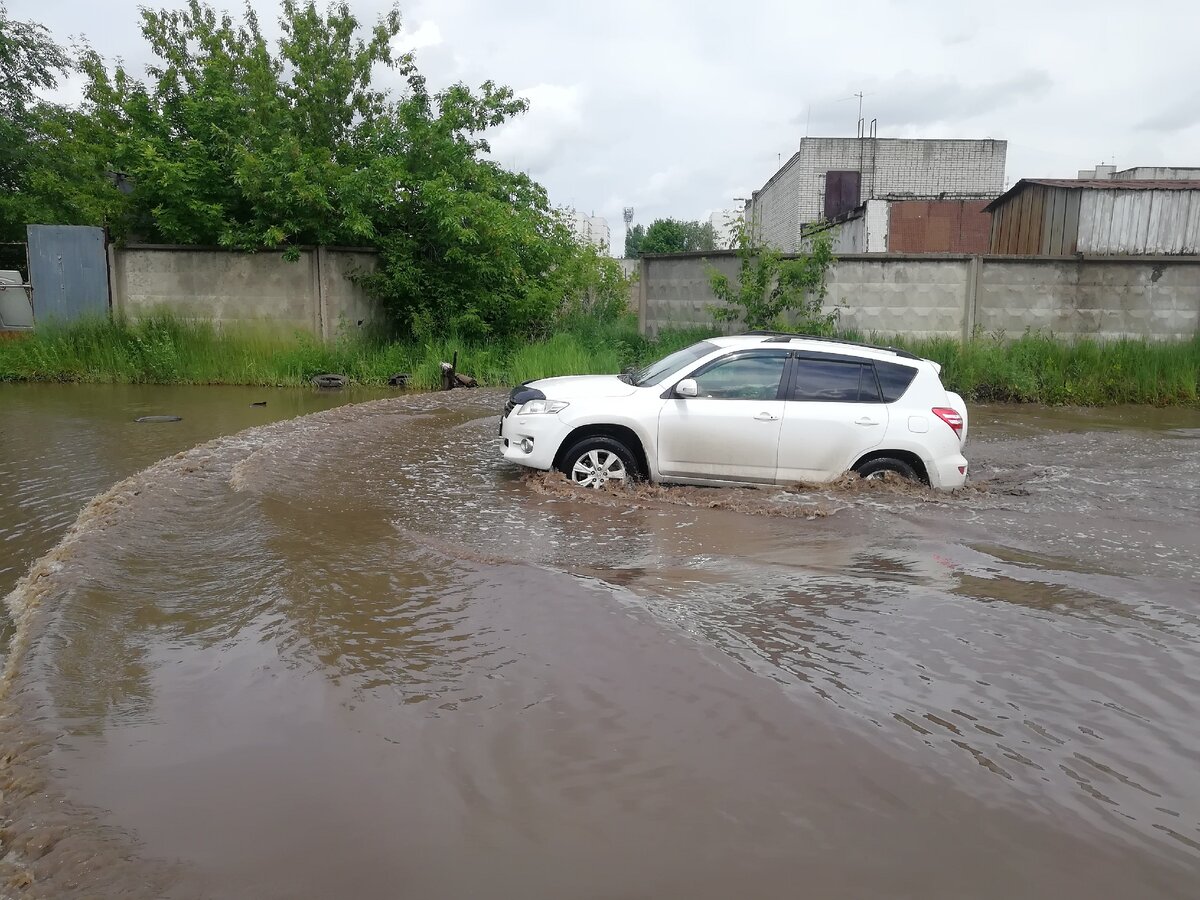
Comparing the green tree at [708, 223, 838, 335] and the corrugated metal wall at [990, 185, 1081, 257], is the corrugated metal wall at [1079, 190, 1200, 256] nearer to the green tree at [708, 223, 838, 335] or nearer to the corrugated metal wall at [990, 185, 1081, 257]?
the corrugated metal wall at [990, 185, 1081, 257]

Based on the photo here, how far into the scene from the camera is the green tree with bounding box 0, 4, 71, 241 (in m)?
22.6

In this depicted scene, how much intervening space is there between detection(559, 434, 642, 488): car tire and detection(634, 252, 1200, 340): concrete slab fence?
863 centimetres

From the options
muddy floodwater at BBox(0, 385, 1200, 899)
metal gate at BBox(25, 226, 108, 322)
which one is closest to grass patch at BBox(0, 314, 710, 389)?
metal gate at BBox(25, 226, 108, 322)

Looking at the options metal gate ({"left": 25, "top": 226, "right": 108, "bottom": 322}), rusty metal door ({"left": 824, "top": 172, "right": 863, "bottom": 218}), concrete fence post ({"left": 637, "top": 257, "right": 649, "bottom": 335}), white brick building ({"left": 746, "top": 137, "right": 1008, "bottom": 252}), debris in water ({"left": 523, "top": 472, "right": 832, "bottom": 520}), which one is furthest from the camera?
white brick building ({"left": 746, "top": 137, "right": 1008, "bottom": 252})

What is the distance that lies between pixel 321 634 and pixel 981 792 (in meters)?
3.03

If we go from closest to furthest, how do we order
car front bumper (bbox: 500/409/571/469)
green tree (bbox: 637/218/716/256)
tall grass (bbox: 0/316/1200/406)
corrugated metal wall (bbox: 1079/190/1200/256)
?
car front bumper (bbox: 500/409/571/469) → tall grass (bbox: 0/316/1200/406) → corrugated metal wall (bbox: 1079/190/1200/256) → green tree (bbox: 637/218/716/256)

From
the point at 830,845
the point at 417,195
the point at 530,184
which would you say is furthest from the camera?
the point at 530,184

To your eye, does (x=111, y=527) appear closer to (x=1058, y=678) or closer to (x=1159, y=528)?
(x=1058, y=678)

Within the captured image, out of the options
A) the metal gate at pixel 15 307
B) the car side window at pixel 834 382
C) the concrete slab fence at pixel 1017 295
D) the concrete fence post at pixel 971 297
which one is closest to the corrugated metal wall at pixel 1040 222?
the concrete slab fence at pixel 1017 295

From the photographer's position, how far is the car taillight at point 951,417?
7.87m

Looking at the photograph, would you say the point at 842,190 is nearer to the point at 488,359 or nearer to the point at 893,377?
the point at 488,359

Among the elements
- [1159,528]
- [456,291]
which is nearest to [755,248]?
[456,291]

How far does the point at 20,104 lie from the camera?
2373 cm

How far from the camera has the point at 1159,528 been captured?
7.12 meters
